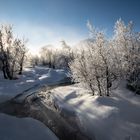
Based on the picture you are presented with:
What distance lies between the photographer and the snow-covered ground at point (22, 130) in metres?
13.3

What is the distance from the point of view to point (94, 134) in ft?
49.1

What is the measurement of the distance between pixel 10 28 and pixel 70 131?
114 feet

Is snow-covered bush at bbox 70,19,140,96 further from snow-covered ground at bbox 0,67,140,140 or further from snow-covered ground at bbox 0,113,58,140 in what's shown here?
snow-covered ground at bbox 0,113,58,140

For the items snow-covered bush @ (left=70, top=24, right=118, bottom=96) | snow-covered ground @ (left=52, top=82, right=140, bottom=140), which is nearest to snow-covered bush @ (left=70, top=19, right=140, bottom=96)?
snow-covered bush @ (left=70, top=24, right=118, bottom=96)

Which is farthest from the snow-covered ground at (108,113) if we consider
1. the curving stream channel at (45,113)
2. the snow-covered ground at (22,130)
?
the snow-covered ground at (22,130)

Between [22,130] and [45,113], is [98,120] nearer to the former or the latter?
[22,130]

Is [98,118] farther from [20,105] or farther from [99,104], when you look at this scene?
[20,105]

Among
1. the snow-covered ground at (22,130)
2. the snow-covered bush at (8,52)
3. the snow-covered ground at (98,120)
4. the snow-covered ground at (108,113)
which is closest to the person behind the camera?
the snow-covered ground at (22,130)

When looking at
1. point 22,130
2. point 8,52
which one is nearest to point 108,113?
point 22,130

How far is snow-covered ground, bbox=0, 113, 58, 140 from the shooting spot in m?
13.3

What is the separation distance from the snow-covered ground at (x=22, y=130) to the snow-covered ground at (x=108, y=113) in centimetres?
304

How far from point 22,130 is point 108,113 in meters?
6.59

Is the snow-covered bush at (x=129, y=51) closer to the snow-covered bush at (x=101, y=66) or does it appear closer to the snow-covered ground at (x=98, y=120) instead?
the snow-covered bush at (x=101, y=66)

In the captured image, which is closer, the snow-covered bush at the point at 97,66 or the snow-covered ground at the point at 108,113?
the snow-covered ground at the point at 108,113
